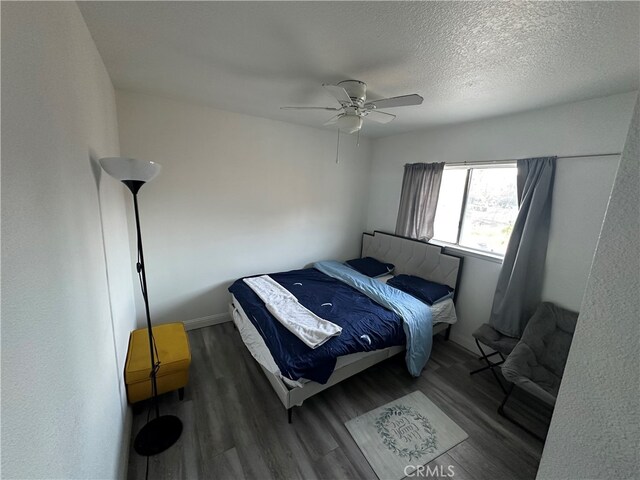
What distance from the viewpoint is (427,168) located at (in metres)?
3.23

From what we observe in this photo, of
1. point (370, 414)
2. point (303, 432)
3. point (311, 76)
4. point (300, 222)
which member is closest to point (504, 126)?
point (311, 76)

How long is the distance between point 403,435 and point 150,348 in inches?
78.0

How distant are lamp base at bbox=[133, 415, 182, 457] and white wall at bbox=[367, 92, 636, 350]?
302 cm

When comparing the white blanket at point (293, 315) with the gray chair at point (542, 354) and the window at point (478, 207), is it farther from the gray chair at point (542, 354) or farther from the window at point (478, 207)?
the window at point (478, 207)

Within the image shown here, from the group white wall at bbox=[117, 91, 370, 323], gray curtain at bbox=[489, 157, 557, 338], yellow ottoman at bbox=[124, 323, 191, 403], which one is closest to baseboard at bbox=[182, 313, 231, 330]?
white wall at bbox=[117, 91, 370, 323]

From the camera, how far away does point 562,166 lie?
7.10 ft

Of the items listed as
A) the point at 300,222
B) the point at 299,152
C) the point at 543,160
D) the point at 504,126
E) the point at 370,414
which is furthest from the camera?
the point at 300,222

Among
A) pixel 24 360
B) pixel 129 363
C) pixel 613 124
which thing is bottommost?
pixel 129 363

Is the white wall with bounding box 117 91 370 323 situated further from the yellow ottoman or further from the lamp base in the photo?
the lamp base

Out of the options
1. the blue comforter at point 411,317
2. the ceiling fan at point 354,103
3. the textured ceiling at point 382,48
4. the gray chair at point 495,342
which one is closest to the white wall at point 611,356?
the textured ceiling at point 382,48

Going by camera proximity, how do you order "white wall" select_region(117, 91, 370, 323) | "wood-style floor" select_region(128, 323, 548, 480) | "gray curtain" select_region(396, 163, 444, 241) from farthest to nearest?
"gray curtain" select_region(396, 163, 444, 241)
"white wall" select_region(117, 91, 370, 323)
"wood-style floor" select_region(128, 323, 548, 480)

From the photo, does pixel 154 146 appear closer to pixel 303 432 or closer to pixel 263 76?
pixel 263 76

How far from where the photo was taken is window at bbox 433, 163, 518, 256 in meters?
2.66

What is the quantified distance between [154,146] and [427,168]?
127 inches
